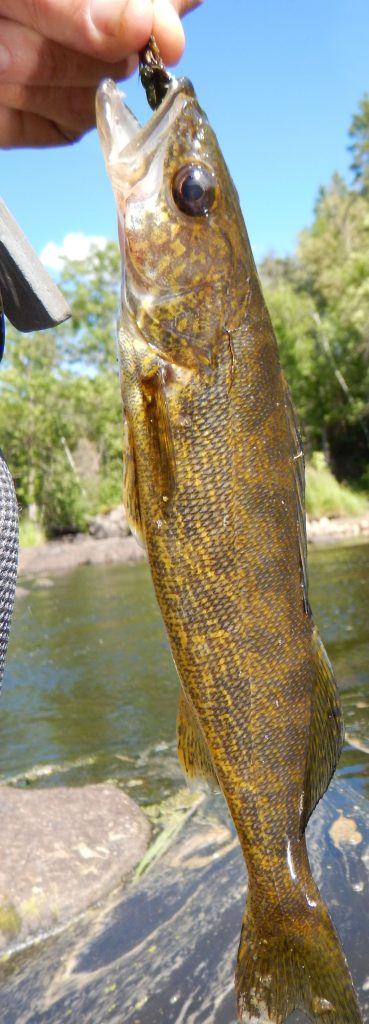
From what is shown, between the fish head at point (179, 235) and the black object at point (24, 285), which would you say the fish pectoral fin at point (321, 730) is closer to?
the fish head at point (179, 235)

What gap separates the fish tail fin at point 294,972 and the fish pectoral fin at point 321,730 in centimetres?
34

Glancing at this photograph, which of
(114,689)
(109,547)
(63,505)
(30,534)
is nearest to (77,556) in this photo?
(109,547)

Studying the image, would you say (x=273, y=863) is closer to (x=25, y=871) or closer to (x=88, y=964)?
(x=88, y=964)

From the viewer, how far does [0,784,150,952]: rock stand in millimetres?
4419

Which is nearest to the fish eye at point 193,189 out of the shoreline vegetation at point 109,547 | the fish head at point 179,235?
the fish head at point 179,235

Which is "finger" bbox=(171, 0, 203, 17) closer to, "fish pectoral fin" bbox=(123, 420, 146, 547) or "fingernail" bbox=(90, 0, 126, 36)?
"fingernail" bbox=(90, 0, 126, 36)

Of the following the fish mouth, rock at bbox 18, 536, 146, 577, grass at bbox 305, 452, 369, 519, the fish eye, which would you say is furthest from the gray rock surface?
grass at bbox 305, 452, 369, 519

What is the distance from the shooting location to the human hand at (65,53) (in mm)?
2234

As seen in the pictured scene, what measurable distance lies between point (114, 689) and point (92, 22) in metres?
8.45

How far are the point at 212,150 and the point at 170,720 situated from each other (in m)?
6.42

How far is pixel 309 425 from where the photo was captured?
143 feet

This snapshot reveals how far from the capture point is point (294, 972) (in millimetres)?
2584

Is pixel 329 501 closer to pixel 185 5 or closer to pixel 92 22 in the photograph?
pixel 185 5

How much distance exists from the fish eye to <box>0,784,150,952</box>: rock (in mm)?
3728
